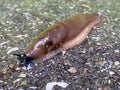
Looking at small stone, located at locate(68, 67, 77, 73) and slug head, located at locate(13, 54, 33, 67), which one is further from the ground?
slug head, located at locate(13, 54, 33, 67)

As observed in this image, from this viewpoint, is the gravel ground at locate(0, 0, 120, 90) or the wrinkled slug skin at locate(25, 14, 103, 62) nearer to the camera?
the gravel ground at locate(0, 0, 120, 90)

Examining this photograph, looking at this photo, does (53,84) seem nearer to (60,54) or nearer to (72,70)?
(72,70)

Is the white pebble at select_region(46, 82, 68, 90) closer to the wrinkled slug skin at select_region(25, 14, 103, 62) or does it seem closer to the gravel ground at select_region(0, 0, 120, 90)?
the gravel ground at select_region(0, 0, 120, 90)

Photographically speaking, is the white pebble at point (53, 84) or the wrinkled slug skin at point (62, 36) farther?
the wrinkled slug skin at point (62, 36)

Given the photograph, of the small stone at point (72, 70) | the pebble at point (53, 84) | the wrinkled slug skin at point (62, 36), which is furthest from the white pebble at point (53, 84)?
the wrinkled slug skin at point (62, 36)

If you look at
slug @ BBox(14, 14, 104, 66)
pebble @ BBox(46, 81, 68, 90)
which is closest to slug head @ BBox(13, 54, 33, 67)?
slug @ BBox(14, 14, 104, 66)

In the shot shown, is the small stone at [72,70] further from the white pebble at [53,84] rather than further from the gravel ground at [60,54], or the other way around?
the white pebble at [53,84]

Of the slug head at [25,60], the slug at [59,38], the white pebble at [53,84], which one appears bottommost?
the white pebble at [53,84]
